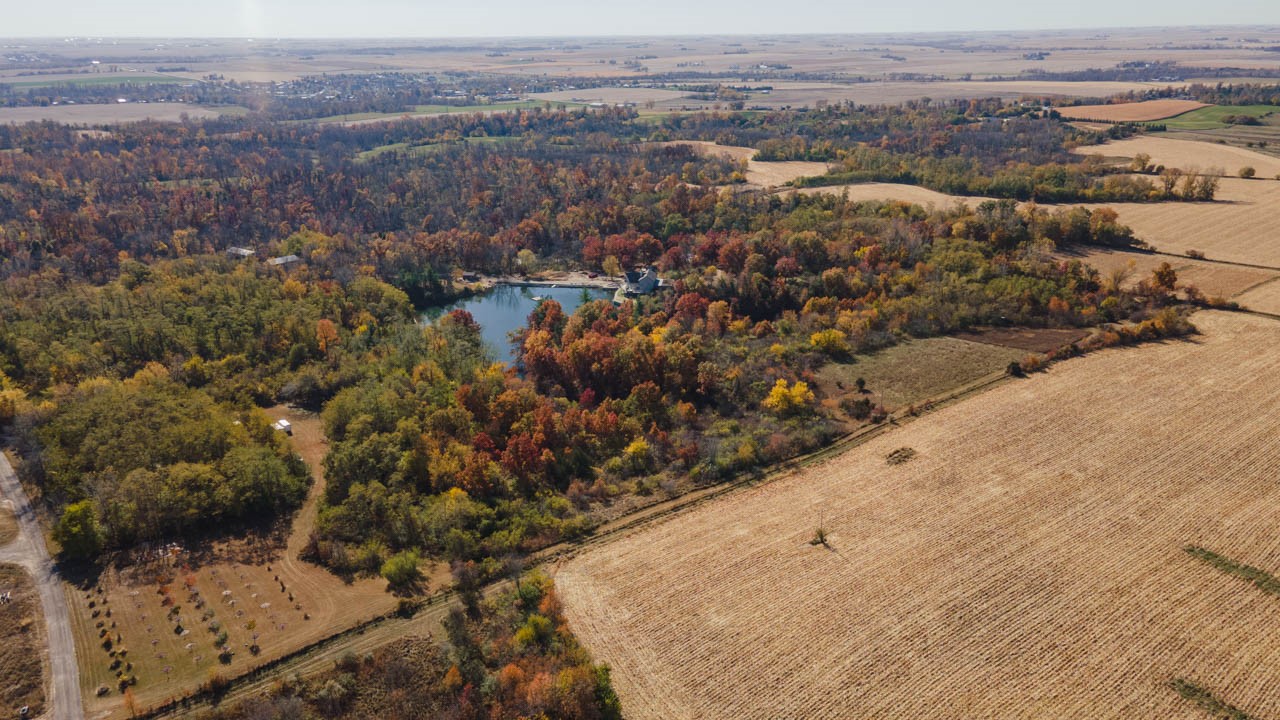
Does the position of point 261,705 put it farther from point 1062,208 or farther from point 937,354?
point 1062,208

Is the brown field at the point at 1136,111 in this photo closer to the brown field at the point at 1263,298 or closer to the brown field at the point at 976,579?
the brown field at the point at 1263,298

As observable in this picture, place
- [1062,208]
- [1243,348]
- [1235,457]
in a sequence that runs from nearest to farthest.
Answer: [1235,457], [1243,348], [1062,208]

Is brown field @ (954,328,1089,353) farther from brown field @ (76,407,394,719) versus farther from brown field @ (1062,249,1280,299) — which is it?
brown field @ (76,407,394,719)

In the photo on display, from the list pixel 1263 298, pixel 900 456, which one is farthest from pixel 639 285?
pixel 1263 298

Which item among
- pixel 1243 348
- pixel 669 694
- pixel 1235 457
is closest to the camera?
pixel 669 694

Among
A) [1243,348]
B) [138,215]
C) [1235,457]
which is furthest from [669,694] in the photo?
[138,215]

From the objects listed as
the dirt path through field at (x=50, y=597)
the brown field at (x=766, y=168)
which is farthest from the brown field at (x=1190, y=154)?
the dirt path through field at (x=50, y=597)

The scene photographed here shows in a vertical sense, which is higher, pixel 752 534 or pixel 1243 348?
pixel 1243 348

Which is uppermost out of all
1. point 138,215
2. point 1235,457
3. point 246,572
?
point 138,215
